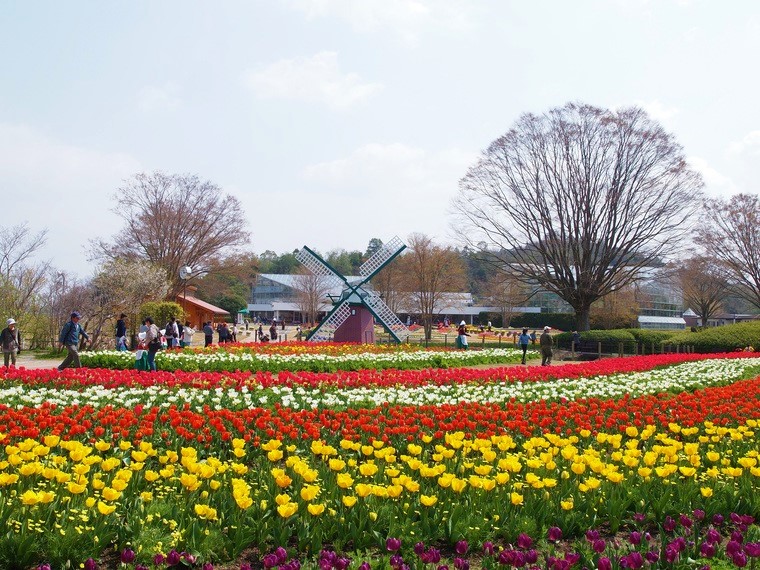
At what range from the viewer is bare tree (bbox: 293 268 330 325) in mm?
68125

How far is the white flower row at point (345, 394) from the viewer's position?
30.3 ft

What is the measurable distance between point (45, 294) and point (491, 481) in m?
29.1

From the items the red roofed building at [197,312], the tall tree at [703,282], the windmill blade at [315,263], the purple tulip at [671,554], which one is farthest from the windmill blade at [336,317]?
the purple tulip at [671,554]

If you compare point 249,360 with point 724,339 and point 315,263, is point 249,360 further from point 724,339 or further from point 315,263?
point 724,339

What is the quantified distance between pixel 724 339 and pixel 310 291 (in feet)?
147

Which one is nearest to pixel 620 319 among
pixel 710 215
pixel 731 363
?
pixel 710 215

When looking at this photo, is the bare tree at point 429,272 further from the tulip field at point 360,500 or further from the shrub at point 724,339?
the tulip field at point 360,500

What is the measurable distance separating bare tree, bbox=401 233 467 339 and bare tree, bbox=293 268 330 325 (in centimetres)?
1849

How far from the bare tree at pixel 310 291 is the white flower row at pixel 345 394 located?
5345 centimetres

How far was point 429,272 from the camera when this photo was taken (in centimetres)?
4747

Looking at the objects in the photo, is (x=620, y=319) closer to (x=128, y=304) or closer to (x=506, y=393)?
(x=128, y=304)

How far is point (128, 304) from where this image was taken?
97.7 ft

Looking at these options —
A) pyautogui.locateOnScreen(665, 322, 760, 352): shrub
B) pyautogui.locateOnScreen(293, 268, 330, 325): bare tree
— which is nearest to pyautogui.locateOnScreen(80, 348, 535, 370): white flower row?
pyautogui.locateOnScreen(665, 322, 760, 352): shrub

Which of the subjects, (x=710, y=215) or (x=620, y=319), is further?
(x=620, y=319)
